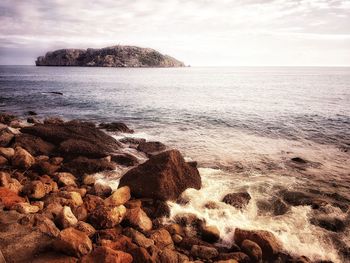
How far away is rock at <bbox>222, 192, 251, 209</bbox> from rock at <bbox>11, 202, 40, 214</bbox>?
6.22 meters

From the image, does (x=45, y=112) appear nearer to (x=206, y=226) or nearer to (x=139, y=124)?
(x=139, y=124)

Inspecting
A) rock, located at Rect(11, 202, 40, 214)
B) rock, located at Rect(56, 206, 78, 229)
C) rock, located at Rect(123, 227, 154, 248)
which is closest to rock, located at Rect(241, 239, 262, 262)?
rock, located at Rect(123, 227, 154, 248)

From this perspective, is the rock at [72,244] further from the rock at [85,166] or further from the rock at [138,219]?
the rock at [85,166]

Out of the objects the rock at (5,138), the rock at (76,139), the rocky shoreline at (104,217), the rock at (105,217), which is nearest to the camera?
the rocky shoreline at (104,217)

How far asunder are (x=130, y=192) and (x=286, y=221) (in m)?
5.33

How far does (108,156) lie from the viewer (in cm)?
1460

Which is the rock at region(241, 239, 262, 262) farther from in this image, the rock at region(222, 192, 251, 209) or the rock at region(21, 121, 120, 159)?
the rock at region(21, 121, 120, 159)

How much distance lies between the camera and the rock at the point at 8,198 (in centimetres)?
888

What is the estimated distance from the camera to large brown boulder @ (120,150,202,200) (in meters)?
10.6

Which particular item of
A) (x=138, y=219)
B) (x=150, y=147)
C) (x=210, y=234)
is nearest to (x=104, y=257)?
(x=138, y=219)

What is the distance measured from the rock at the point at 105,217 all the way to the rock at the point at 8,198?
Result: 8.17 ft

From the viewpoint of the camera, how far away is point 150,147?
17.5 m

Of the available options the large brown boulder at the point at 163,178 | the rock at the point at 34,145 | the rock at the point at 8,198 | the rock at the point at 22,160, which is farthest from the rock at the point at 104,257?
the rock at the point at 34,145

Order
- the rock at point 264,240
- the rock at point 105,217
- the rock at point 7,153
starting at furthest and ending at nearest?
the rock at point 7,153
the rock at point 105,217
the rock at point 264,240
